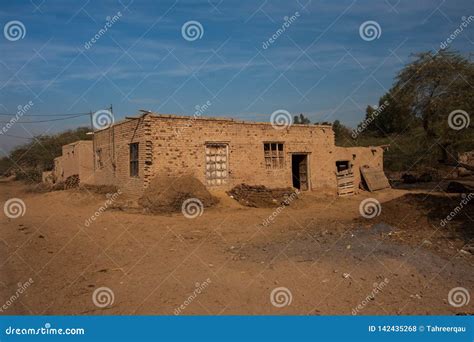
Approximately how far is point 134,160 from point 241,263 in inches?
344

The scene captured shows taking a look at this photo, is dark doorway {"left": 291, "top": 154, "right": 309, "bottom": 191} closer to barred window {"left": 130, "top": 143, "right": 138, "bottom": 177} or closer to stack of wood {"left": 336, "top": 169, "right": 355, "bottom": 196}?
stack of wood {"left": 336, "top": 169, "right": 355, "bottom": 196}

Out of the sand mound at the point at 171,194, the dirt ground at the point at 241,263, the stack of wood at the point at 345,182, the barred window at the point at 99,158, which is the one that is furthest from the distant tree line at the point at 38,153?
the dirt ground at the point at 241,263

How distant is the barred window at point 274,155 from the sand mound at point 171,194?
3.66 m

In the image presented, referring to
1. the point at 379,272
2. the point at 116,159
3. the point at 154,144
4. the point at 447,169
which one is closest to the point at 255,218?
the point at 154,144

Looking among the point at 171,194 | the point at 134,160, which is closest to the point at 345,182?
the point at 171,194

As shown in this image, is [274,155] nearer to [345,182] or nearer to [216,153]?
[216,153]

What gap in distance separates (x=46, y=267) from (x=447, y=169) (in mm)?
23403

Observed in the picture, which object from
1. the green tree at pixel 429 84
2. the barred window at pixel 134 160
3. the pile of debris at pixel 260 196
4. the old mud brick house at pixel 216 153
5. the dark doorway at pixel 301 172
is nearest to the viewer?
the old mud brick house at pixel 216 153

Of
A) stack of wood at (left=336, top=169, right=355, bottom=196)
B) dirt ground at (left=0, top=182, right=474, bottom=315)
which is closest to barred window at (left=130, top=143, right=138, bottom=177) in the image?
dirt ground at (left=0, top=182, right=474, bottom=315)

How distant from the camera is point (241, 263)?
662 centimetres

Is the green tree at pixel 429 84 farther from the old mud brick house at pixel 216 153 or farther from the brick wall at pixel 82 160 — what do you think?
the brick wall at pixel 82 160

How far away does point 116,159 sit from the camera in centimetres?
1576

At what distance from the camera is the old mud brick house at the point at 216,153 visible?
13.3 meters

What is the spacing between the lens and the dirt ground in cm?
479
